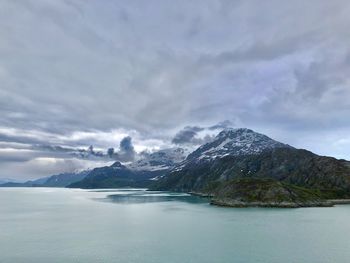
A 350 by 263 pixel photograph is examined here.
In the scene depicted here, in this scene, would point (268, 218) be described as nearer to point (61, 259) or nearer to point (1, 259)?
point (61, 259)

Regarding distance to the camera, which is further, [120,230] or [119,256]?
[120,230]

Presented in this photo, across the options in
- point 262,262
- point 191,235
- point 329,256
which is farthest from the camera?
point 191,235

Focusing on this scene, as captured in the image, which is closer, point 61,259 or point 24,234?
point 61,259

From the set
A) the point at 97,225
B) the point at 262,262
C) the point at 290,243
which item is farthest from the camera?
the point at 97,225

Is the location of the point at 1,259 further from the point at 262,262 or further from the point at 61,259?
the point at 262,262

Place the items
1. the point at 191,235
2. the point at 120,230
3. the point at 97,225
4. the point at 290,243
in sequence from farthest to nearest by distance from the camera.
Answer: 1. the point at 97,225
2. the point at 120,230
3. the point at 191,235
4. the point at 290,243

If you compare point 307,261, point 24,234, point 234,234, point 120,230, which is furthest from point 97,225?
point 307,261

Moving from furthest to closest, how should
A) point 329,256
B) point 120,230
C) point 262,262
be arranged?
point 120,230 → point 329,256 → point 262,262

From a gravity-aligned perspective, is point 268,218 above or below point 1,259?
above

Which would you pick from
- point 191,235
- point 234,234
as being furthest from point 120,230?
point 234,234
